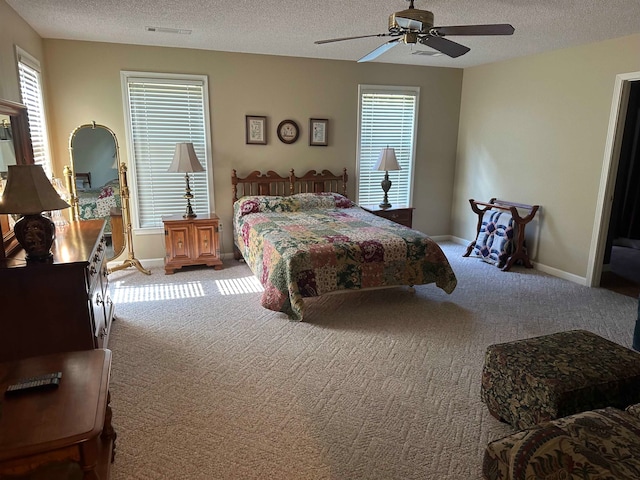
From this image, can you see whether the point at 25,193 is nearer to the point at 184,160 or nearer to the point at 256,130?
the point at 184,160

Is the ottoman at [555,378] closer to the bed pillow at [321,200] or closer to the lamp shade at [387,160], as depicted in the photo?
the bed pillow at [321,200]

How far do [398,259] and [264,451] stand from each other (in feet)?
7.26

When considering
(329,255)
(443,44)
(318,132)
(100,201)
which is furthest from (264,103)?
(443,44)

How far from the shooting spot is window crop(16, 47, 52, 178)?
3758 millimetres

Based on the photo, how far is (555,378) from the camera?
83.6 inches

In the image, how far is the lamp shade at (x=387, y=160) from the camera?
18.6ft

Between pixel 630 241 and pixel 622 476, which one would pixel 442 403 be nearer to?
pixel 622 476

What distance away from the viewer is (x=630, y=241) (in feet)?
22.3

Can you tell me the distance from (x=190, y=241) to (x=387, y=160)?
2691 millimetres

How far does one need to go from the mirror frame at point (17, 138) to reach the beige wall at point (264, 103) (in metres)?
1.76

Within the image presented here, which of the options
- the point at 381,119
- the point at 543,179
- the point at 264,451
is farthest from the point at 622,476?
the point at 381,119

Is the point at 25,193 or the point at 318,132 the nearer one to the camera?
the point at 25,193

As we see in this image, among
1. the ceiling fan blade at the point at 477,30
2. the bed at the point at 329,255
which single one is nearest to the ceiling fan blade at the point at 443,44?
the ceiling fan blade at the point at 477,30

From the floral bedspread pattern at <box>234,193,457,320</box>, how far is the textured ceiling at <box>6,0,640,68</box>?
1873mm
